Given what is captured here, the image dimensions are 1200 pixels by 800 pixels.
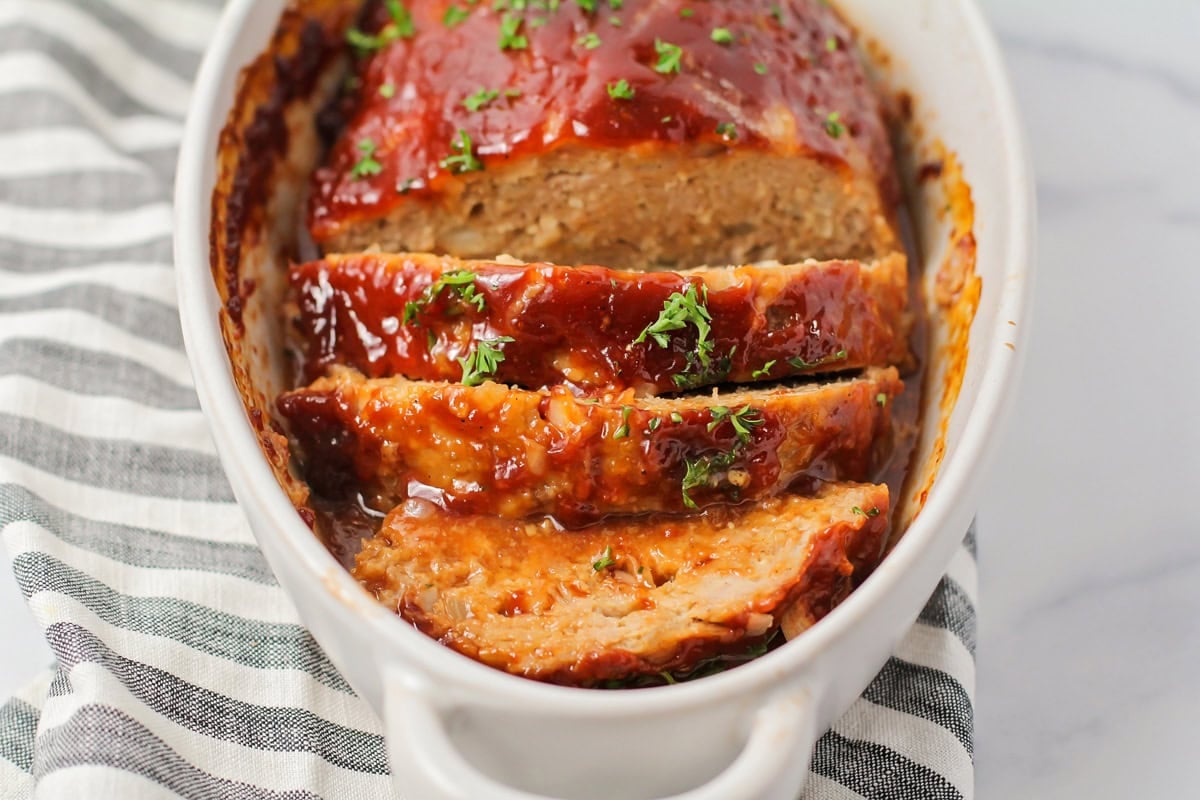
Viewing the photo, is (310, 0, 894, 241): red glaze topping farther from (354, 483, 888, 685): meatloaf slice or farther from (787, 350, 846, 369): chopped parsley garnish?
(354, 483, 888, 685): meatloaf slice

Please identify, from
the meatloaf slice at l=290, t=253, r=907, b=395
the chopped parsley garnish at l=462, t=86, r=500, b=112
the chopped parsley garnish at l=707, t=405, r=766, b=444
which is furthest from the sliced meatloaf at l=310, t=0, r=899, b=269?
the chopped parsley garnish at l=707, t=405, r=766, b=444

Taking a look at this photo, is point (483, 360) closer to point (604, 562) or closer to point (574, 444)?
point (574, 444)

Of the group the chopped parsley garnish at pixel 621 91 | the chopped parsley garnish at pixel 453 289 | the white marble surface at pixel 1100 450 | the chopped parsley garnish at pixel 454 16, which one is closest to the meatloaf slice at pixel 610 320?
the chopped parsley garnish at pixel 453 289

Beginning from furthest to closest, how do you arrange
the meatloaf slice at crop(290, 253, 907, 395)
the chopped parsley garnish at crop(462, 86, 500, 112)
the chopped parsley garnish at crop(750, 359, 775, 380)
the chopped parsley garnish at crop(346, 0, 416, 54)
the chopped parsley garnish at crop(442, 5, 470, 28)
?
1. the chopped parsley garnish at crop(346, 0, 416, 54)
2. the chopped parsley garnish at crop(442, 5, 470, 28)
3. the chopped parsley garnish at crop(462, 86, 500, 112)
4. the chopped parsley garnish at crop(750, 359, 775, 380)
5. the meatloaf slice at crop(290, 253, 907, 395)

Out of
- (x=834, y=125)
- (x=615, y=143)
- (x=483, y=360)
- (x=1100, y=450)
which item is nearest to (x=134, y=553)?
(x=483, y=360)

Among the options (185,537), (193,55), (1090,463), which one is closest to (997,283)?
(1090,463)

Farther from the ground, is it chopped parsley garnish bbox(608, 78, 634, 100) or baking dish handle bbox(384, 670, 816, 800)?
chopped parsley garnish bbox(608, 78, 634, 100)

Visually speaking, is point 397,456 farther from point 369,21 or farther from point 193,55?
point 193,55
